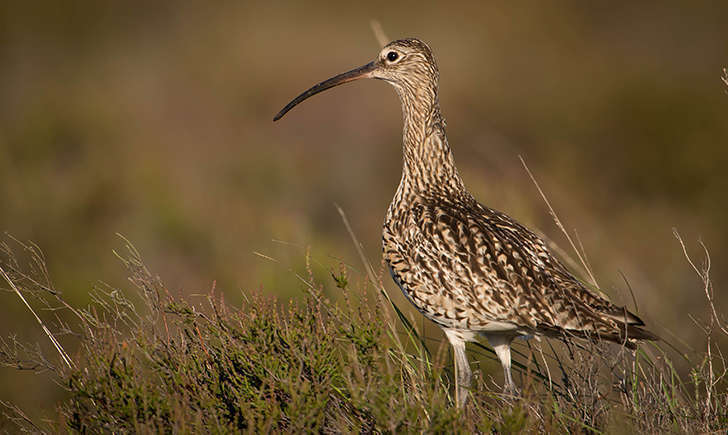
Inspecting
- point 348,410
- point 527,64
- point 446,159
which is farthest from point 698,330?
point 527,64

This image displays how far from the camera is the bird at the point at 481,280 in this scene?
379 centimetres

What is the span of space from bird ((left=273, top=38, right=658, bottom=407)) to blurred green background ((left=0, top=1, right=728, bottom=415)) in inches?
9.9

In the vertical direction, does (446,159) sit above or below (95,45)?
below

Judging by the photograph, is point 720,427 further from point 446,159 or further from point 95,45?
point 95,45

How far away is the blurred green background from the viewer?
828cm

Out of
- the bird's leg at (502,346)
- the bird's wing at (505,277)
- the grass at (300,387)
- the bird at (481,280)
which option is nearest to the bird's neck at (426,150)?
the bird at (481,280)

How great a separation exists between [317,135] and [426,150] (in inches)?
399

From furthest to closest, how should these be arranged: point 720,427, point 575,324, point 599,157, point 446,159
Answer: point 599,157 → point 446,159 → point 575,324 → point 720,427

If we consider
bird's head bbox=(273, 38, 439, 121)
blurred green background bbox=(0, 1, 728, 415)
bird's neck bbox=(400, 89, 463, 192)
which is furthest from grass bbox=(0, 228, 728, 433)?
bird's head bbox=(273, 38, 439, 121)

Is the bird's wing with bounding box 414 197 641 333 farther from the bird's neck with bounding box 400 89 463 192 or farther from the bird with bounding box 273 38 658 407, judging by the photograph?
the bird's neck with bounding box 400 89 463 192

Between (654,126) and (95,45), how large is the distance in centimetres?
1409

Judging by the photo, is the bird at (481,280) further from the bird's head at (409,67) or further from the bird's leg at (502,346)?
the bird's head at (409,67)

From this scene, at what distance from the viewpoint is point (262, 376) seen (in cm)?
340

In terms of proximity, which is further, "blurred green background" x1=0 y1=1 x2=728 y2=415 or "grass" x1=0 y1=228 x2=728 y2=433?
"blurred green background" x1=0 y1=1 x2=728 y2=415
